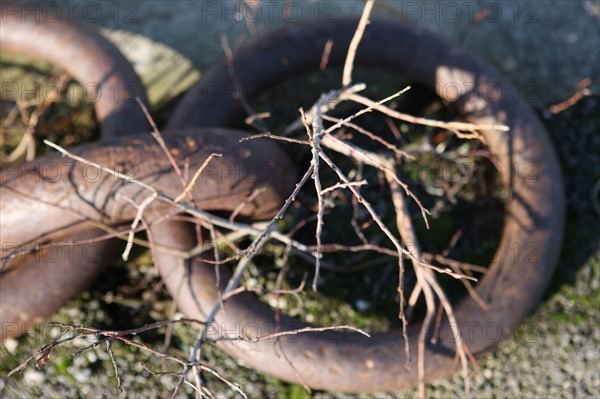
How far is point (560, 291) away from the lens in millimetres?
2744

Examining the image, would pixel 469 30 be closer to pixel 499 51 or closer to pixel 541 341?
pixel 499 51

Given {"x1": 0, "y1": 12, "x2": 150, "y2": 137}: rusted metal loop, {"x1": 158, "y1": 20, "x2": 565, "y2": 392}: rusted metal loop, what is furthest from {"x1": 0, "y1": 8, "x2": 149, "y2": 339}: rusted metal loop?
{"x1": 158, "y1": 20, "x2": 565, "y2": 392}: rusted metal loop

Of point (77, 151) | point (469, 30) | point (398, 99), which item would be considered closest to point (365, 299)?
point (398, 99)

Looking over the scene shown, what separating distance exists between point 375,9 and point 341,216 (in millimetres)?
1294

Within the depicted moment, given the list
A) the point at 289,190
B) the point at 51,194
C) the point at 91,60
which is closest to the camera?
the point at 51,194

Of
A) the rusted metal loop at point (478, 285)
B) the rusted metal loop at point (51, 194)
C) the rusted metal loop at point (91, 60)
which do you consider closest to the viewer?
the rusted metal loop at point (51, 194)

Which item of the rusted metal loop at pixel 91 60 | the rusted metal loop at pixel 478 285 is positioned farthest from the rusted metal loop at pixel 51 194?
the rusted metal loop at pixel 478 285

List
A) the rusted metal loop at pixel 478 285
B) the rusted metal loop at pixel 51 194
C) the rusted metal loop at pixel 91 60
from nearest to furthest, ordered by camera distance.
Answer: the rusted metal loop at pixel 51 194 → the rusted metal loop at pixel 478 285 → the rusted metal loop at pixel 91 60

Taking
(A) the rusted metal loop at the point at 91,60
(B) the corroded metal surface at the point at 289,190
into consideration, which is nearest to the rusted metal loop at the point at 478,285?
(B) the corroded metal surface at the point at 289,190

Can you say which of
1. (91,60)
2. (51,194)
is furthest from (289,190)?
(91,60)

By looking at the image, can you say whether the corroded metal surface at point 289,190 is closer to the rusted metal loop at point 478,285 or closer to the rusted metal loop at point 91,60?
the rusted metal loop at point 478,285

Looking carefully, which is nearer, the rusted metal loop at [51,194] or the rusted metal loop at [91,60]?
the rusted metal loop at [51,194]

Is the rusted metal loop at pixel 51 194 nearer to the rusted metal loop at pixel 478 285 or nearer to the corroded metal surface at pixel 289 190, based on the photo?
the corroded metal surface at pixel 289 190

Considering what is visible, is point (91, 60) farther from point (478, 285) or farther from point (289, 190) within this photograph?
point (478, 285)
